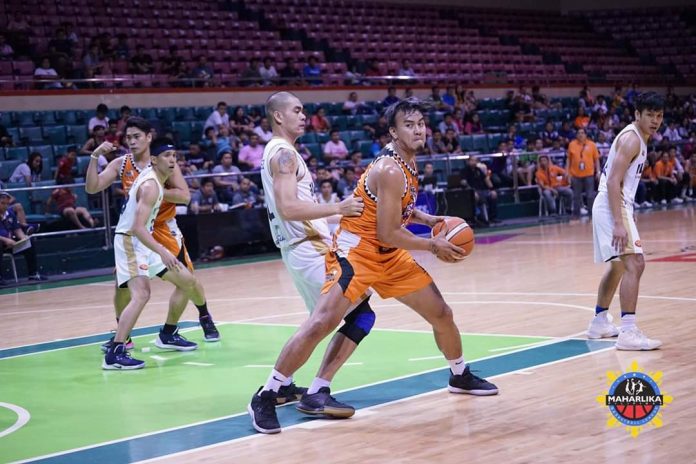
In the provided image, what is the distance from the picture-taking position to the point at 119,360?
313 inches

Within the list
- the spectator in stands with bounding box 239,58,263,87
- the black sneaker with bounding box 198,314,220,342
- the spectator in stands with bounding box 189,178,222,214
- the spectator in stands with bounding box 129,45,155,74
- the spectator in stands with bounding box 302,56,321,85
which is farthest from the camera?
the spectator in stands with bounding box 302,56,321,85

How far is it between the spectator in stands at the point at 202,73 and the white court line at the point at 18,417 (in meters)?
14.1

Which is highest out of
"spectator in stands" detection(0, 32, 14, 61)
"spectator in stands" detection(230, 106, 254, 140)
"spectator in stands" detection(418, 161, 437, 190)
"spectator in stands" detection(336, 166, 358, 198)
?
"spectator in stands" detection(0, 32, 14, 61)

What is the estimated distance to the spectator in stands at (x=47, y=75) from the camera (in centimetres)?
1826

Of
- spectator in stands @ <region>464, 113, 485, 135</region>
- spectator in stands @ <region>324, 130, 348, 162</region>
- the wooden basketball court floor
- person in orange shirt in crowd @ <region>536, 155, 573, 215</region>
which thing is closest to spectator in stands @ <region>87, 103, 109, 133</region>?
spectator in stands @ <region>324, 130, 348, 162</region>

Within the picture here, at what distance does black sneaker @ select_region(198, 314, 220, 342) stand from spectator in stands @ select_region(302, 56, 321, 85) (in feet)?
45.0

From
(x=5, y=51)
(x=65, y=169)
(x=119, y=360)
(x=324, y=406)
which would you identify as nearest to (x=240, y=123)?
(x=5, y=51)

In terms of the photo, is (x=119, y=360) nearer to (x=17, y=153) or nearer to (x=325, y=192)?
(x=325, y=192)

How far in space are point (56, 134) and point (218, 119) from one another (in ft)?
9.42

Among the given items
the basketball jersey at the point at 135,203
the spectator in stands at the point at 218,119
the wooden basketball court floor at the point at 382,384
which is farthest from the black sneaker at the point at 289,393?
the spectator in stands at the point at 218,119

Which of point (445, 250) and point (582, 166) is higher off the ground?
point (445, 250)

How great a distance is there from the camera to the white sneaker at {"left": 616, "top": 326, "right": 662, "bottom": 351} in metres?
7.41

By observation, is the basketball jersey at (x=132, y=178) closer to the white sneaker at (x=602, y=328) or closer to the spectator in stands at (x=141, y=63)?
the white sneaker at (x=602, y=328)

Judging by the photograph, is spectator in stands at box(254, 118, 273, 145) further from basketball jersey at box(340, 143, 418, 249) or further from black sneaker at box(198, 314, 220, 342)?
basketball jersey at box(340, 143, 418, 249)
